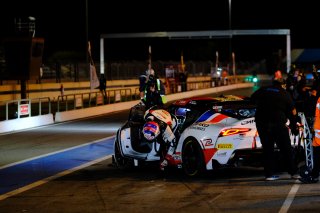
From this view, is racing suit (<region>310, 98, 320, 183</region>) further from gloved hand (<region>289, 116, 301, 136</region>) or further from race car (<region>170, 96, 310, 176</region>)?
race car (<region>170, 96, 310, 176</region>)

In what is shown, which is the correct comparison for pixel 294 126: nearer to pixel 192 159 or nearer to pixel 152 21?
pixel 192 159

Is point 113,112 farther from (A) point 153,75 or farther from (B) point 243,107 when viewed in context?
(B) point 243,107

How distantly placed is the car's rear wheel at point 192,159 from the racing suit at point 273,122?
1.06 meters

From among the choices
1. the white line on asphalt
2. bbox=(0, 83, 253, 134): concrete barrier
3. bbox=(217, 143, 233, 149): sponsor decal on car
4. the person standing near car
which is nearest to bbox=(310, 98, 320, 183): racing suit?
the person standing near car

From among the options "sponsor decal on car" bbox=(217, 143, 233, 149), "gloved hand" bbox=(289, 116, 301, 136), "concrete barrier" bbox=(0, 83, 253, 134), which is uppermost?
"gloved hand" bbox=(289, 116, 301, 136)

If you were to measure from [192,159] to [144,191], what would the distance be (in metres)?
1.39

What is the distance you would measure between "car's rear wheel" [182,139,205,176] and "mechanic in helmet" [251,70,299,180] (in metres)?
1.06

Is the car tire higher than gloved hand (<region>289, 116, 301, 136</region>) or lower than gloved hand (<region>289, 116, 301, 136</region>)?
lower

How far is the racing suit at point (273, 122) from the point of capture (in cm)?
1109

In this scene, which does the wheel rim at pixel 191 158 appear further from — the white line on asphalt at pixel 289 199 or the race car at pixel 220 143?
the white line on asphalt at pixel 289 199

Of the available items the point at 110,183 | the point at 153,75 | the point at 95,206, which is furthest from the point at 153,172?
the point at 153,75

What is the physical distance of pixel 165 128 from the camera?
12.3 metres

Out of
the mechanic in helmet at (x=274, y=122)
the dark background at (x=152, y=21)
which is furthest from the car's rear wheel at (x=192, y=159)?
the dark background at (x=152, y=21)

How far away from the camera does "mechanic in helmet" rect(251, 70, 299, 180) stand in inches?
437
